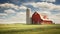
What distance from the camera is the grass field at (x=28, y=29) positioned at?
321cm

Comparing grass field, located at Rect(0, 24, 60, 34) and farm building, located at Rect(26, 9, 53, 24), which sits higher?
farm building, located at Rect(26, 9, 53, 24)

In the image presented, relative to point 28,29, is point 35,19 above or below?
above

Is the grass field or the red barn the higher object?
the red barn

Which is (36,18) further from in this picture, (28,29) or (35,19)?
(28,29)

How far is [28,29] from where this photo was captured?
322 cm

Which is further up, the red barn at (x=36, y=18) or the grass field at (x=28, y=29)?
the red barn at (x=36, y=18)

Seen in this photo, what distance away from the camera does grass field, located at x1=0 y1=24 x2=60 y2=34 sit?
10.5ft

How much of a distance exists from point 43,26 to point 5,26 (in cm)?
59

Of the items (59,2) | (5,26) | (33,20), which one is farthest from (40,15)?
(5,26)

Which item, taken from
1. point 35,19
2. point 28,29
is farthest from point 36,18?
point 28,29

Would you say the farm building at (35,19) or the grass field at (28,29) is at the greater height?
the farm building at (35,19)

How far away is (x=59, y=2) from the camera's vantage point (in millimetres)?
3258

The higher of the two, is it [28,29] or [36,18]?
[36,18]

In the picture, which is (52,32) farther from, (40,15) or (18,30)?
(18,30)
